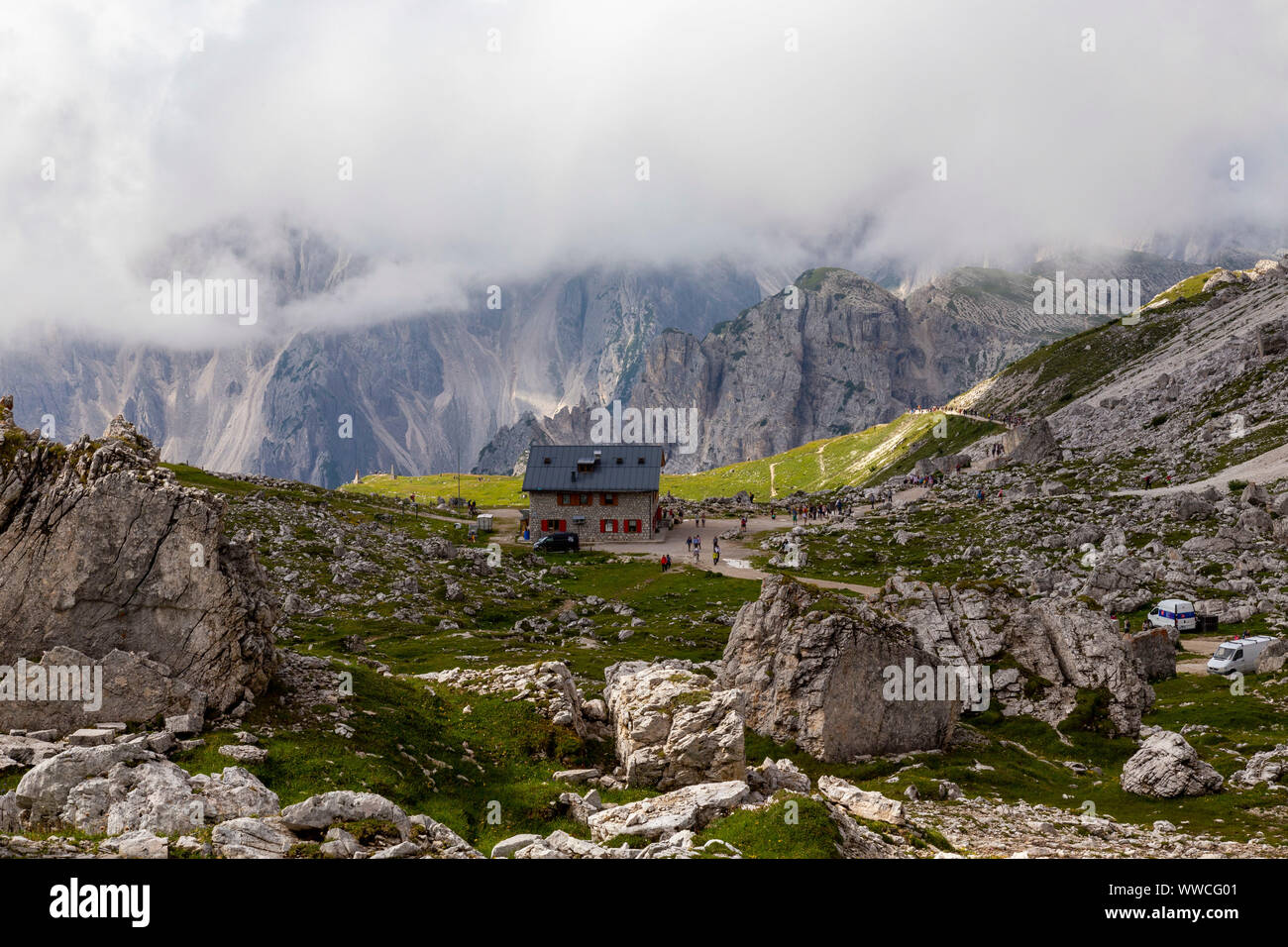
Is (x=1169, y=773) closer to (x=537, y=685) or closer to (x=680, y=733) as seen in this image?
(x=680, y=733)

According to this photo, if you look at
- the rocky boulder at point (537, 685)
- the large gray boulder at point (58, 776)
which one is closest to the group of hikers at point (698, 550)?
the rocky boulder at point (537, 685)

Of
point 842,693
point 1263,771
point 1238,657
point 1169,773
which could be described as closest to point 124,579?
point 842,693

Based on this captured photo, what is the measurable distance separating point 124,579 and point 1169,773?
1649 inches

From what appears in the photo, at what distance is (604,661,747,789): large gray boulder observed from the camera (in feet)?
90.6

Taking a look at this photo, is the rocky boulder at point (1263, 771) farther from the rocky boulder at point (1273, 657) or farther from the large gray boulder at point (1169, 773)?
the rocky boulder at point (1273, 657)

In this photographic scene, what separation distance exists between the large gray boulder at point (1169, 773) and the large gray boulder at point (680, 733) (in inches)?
733

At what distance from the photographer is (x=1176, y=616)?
61.4 m

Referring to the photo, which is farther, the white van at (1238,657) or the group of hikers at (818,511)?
the group of hikers at (818,511)

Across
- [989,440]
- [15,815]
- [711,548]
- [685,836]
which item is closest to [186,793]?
[15,815]

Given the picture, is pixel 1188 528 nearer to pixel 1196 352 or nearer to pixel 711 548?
pixel 711 548

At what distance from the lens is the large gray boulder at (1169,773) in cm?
3297

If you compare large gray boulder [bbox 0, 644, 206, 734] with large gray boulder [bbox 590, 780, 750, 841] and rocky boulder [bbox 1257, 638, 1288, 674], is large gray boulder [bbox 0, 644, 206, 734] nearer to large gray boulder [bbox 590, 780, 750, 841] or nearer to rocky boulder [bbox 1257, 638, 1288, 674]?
large gray boulder [bbox 590, 780, 750, 841]

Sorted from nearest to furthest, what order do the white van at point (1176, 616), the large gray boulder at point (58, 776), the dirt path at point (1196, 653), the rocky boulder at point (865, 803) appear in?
the large gray boulder at point (58, 776) → the rocky boulder at point (865, 803) → the dirt path at point (1196, 653) → the white van at point (1176, 616)
